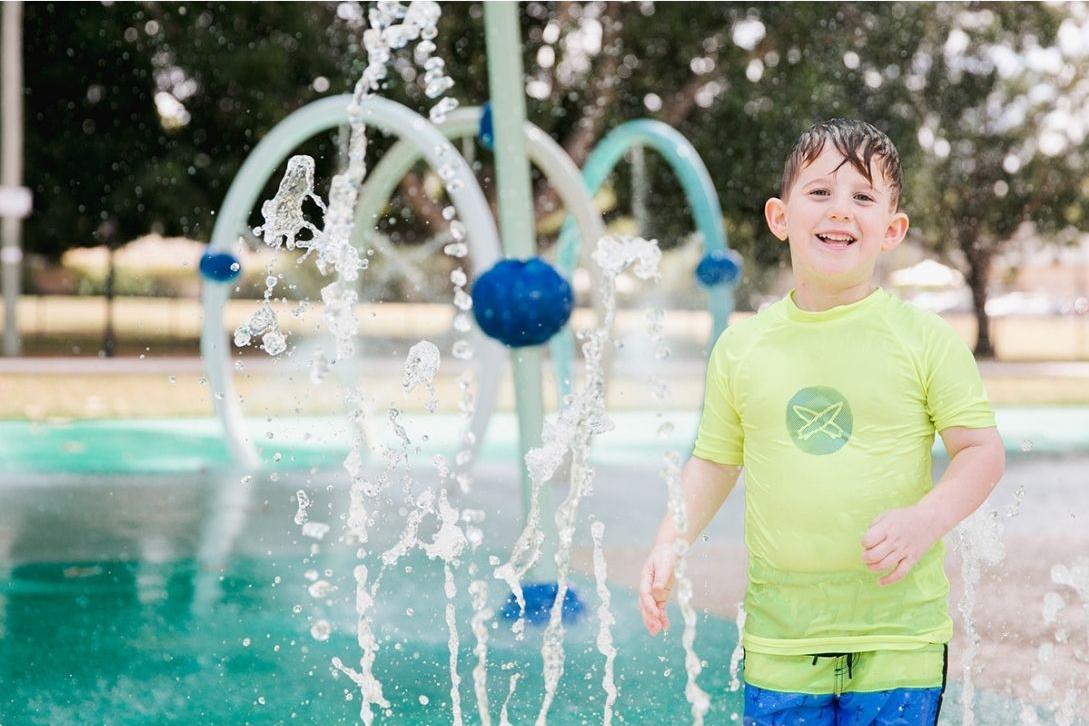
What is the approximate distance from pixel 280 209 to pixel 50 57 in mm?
16776

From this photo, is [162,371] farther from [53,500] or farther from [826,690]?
[826,690]

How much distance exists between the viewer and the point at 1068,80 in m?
23.6

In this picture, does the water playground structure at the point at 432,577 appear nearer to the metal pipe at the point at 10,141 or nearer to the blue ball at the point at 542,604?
the blue ball at the point at 542,604

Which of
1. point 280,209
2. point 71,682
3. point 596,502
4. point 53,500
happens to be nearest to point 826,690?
point 71,682

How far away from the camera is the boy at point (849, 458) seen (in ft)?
5.83

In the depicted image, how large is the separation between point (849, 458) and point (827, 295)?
226 mm

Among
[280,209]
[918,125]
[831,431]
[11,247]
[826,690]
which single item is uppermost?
[918,125]

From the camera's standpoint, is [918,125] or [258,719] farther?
[918,125]

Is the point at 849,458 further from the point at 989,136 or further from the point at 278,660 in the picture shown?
the point at 989,136

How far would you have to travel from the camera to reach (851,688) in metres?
1.79

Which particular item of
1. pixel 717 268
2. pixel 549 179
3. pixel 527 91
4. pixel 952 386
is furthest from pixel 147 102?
pixel 952 386

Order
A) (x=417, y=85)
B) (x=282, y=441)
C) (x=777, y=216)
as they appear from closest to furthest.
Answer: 1. (x=777, y=216)
2. (x=282, y=441)
3. (x=417, y=85)

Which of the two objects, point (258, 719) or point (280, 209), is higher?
point (280, 209)

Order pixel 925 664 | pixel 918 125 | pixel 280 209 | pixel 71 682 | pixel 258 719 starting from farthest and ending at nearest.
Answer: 1. pixel 918 125
2. pixel 280 209
3. pixel 71 682
4. pixel 258 719
5. pixel 925 664
